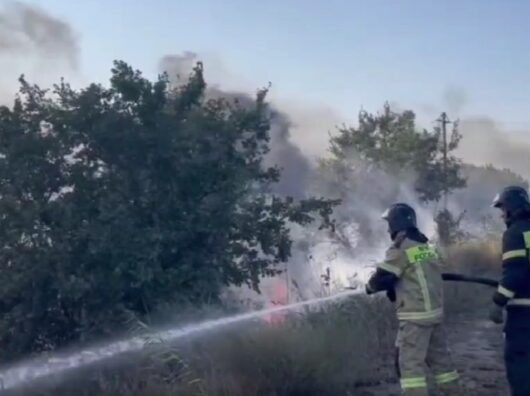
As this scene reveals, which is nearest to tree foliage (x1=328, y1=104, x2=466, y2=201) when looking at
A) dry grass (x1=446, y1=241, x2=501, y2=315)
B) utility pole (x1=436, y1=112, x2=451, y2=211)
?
utility pole (x1=436, y1=112, x2=451, y2=211)

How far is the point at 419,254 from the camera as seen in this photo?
7.40m

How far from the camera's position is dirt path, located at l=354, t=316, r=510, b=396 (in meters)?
8.88

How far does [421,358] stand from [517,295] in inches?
38.5

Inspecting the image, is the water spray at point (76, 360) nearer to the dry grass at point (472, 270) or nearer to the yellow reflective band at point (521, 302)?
the yellow reflective band at point (521, 302)

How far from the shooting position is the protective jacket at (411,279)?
7.36 metres

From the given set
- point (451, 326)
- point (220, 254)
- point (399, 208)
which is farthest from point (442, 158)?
point (399, 208)

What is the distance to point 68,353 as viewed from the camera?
1025 centimetres

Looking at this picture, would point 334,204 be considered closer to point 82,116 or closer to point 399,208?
point 82,116

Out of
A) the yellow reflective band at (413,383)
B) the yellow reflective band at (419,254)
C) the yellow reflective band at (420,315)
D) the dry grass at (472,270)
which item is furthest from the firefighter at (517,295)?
the dry grass at (472,270)

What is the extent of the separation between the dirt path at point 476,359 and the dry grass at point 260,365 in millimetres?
397

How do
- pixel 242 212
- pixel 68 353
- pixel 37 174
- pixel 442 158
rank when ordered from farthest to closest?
pixel 442 158 < pixel 242 212 < pixel 37 174 < pixel 68 353

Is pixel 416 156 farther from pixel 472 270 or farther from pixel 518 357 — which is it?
pixel 518 357

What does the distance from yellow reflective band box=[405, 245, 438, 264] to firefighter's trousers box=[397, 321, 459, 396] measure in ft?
1.80

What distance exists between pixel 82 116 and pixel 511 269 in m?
6.58
